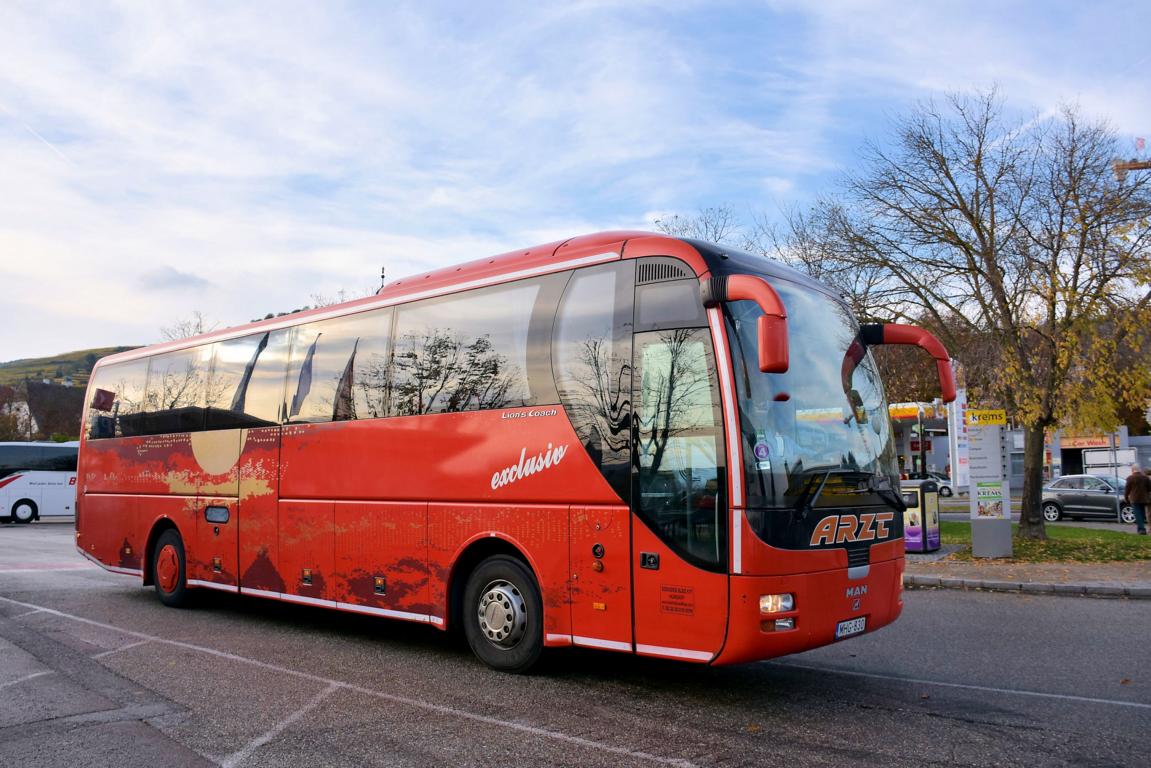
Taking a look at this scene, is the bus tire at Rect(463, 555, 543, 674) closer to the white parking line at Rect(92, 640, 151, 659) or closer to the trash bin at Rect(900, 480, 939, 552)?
the white parking line at Rect(92, 640, 151, 659)

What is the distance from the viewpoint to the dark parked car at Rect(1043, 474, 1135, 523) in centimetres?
2861

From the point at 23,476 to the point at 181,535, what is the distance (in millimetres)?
30052

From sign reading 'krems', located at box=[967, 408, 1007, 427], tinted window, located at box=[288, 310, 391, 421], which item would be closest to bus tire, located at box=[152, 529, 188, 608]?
tinted window, located at box=[288, 310, 391, 421]

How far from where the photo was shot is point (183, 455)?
11633mm

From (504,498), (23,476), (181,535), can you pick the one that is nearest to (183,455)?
(181,535)

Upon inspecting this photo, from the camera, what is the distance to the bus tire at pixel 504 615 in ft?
23.8

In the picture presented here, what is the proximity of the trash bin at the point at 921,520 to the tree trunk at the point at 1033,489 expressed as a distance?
180 centimetres

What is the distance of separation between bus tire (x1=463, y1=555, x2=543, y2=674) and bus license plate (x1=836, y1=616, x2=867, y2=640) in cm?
223

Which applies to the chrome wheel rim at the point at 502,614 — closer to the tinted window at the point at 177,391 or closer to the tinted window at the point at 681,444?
the tinted window at the point at 681,444

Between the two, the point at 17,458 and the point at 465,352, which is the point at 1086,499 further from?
the point at 17,458

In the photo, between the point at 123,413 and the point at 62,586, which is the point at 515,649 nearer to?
the point at 123,413

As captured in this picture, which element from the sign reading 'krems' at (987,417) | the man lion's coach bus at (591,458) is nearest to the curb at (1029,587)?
the sign reading 'krems' at (987,417)

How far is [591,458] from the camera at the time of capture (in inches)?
268

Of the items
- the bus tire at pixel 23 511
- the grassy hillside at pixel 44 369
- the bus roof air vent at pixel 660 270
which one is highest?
the grassy hillside at pixel 44 369
